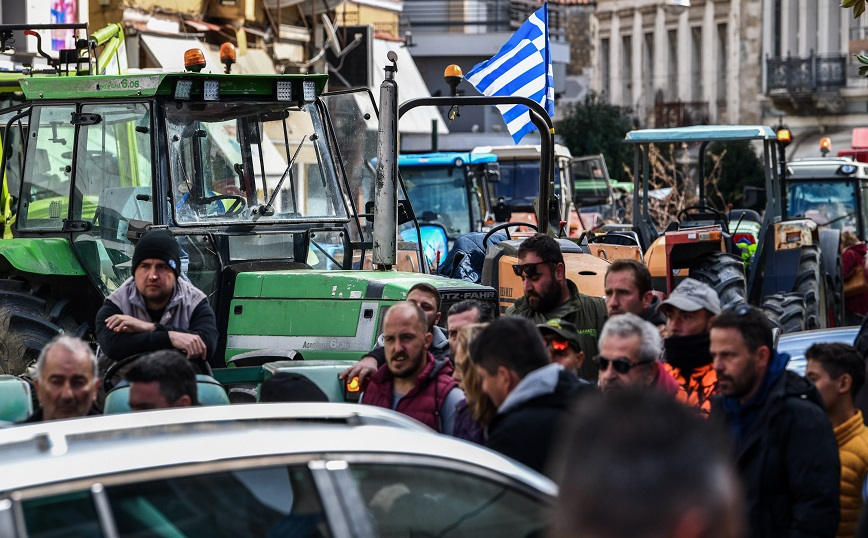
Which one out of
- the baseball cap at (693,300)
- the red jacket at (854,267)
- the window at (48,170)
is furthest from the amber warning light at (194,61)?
the red jacket at (854,267)

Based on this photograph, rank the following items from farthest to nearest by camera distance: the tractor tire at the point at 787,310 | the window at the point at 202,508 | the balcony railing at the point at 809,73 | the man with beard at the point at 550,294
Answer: the balcony railing at the point at 809,73 → the tractor tire at the point at 787,310 → the man with beard at the point at 550,294 → the window at the point at 202,508

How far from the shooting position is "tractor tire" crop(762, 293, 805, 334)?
1273cm

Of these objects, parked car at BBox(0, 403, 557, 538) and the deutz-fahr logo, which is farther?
the deutz-fahr logo

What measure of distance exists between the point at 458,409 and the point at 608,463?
3681mm

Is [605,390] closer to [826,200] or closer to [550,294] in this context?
[550,294]

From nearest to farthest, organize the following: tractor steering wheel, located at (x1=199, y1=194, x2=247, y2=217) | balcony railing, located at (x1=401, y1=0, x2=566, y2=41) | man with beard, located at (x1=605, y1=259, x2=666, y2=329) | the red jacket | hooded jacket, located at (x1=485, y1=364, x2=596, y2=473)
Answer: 1. hooded jacket, located at (x1=485, y1=364, x2=596, y2=473)
2. man with beard, located at (x1=605, y1=259, x2=666, y2=329)
3. tractor steering wheel, located at (x1=199, y1=194, x2=247, y2=217)
4. the red jacket
5. balcony railing, located at (x1=401, y1=0, x2=566, y2=41)

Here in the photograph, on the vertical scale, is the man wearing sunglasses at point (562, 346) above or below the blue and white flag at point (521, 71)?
below

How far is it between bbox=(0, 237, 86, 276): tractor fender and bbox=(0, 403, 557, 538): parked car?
5238 mm

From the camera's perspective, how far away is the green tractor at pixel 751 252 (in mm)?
12508

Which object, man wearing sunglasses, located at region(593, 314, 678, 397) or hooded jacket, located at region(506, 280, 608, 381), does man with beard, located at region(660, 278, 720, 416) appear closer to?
man wearing sunglasses, located at region(593, 314, 678, 397)

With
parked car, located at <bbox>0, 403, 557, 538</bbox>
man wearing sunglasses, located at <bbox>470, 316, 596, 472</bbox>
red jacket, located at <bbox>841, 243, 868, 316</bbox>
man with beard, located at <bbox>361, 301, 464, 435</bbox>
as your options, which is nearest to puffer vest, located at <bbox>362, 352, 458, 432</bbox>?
man with beard, located at <bbox>361, 301, 464, 435</bbox>

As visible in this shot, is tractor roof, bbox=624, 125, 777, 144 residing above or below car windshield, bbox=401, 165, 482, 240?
above

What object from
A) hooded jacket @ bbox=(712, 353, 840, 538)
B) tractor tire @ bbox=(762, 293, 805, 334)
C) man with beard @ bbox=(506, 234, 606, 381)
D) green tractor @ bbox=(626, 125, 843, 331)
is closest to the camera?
hooded jacket @ bbox=(712, 353, 840, 538)

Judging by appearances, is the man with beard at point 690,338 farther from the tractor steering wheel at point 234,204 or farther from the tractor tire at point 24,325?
the tractor tire at point 24,325
